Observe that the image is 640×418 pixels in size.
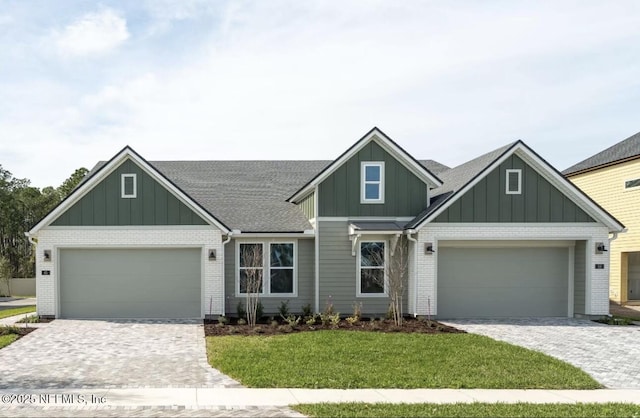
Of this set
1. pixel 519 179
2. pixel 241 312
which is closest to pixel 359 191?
pixel 519 179

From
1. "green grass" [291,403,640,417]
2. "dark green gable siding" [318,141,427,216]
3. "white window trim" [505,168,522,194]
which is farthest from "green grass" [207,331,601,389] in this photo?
"white window trim" [505,168,522,194]

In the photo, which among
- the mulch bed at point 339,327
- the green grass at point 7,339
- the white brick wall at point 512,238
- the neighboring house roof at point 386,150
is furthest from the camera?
the neighboring house roof at point 386,150

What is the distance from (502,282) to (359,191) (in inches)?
221

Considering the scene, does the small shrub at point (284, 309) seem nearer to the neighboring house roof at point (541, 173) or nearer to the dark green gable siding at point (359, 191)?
the dark green gable siding at point (359, 191)

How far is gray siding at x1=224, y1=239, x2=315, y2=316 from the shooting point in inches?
776

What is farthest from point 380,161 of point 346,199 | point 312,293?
point 312,293

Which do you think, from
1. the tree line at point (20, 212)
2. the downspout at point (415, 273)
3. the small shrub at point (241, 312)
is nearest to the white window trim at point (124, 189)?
the small shrub at point (241, 312)

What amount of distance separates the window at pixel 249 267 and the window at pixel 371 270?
334cm

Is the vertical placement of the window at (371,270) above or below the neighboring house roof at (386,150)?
below

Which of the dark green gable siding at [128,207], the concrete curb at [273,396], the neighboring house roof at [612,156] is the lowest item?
the concrete curb at [273,396]

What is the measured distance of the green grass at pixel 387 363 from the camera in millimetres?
10203

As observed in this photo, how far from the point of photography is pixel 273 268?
65.4 feet

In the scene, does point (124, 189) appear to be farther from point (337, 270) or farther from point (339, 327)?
point (339, 327)

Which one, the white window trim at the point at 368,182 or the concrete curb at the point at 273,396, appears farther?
the white window trim at the point at 368,182
